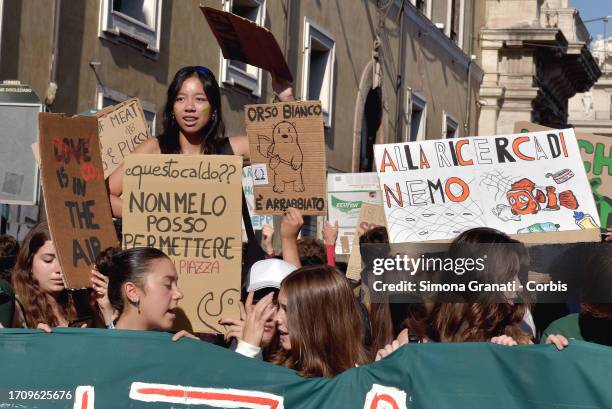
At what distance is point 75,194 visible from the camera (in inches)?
202

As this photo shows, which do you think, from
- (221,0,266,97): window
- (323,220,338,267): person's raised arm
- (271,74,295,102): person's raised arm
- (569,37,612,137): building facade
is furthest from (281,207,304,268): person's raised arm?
(569,37,612,137): building facade

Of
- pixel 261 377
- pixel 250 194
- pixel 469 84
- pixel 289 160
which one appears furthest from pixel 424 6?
pixel 261 377

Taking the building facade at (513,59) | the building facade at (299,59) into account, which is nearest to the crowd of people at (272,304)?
the building facade at (299,59)

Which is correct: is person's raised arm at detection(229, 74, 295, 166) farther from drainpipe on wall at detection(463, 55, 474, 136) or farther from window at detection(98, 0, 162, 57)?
drainpipe on wall at detection(463, 55, 474, 136)

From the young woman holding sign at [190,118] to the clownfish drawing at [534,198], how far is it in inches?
49.0

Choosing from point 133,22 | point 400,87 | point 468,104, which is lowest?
point 133,22

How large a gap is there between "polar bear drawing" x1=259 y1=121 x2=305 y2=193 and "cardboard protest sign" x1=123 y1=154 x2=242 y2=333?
2.19 ft

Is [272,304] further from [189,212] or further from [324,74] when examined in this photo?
[324,74]

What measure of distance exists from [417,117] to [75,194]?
21.8 metres

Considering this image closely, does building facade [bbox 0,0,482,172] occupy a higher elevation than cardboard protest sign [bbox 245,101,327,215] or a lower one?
higher

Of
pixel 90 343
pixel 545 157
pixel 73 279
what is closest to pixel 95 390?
pixel 90 343

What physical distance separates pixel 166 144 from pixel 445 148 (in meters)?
1.16

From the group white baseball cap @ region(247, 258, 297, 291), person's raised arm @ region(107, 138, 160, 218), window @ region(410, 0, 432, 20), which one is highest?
window @ region(410, 0, 432, 20)

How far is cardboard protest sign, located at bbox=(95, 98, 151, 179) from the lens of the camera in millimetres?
6691
